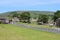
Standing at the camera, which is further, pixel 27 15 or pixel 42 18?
pixel 27 15

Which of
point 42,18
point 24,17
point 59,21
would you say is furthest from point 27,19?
point 59,21

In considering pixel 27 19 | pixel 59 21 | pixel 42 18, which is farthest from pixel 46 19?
pixel 59 21

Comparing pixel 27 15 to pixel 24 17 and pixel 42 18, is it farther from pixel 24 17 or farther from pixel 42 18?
pixel 42 18

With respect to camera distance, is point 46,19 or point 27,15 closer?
point 46,19

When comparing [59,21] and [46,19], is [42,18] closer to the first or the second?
[46,19]

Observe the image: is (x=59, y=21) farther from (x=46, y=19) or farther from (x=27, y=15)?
(x=27, y=15)

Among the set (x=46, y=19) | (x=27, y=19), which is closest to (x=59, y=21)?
(x=46, y=19)

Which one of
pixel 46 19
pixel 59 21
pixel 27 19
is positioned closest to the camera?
pixel 59 21

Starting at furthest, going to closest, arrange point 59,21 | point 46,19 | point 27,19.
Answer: point 27,19 → point 46,19 → point 59,21
